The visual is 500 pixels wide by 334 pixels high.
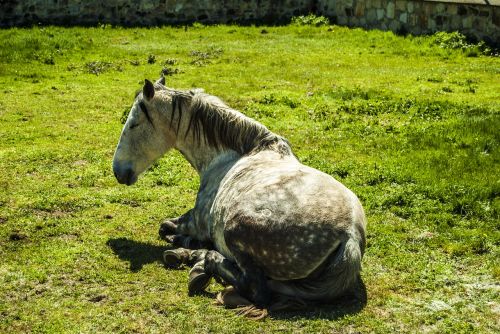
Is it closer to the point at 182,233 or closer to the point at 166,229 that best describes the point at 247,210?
the point at 182,233

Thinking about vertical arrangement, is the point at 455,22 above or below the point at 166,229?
above

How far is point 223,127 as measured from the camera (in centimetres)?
803

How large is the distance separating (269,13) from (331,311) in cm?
1955

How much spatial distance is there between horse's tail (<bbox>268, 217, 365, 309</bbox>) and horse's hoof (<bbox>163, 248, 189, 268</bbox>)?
1.32 meters


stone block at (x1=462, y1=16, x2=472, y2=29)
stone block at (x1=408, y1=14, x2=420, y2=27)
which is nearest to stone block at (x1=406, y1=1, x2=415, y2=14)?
stone block at (x1=408, y1=14, x2=420, y2=27)

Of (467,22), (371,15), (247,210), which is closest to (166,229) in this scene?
(247,210)

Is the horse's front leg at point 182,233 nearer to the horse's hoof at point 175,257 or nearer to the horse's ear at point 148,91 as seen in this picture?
the horse's hoof at point 175,257

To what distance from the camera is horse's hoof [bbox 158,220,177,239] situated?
28.1 ft

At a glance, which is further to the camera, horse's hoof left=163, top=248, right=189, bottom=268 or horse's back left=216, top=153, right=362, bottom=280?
horse's hoof left=163, top=248, right=189, bottom=268

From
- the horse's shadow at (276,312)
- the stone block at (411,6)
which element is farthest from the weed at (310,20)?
the horse's shadow at (276,312)

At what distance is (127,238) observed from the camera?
28.4 ft

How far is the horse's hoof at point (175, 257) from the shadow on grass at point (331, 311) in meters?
1.50

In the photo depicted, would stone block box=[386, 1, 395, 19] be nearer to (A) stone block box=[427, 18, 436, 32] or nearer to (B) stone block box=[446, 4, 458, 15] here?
(A) stone block box=[427, 18, 436, 32]

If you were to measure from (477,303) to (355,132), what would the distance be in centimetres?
619
